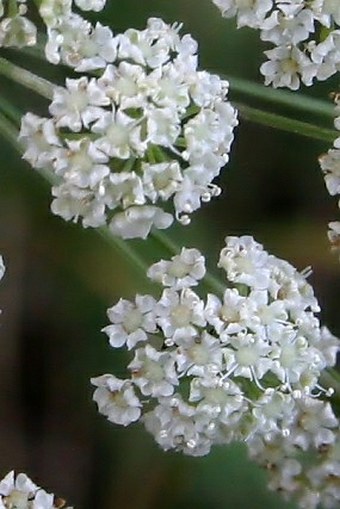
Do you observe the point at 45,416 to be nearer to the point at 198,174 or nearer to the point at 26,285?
the point at 26,285

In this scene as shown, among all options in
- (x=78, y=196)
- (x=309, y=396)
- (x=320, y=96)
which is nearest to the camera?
(x=78, y=196)

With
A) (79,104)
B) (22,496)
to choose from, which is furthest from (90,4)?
(22,496)

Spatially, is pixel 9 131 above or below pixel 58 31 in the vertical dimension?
below

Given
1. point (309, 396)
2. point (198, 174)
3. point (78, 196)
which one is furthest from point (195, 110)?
point (309, 396)

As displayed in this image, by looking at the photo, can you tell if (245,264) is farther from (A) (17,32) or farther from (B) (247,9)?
(A) (17,32)

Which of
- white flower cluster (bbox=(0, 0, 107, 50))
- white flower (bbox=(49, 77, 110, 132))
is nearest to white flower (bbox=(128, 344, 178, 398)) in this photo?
white flower (bbox=(49, 77, 110, 132))

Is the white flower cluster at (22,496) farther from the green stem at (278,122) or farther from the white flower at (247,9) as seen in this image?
the white flower at (247,9)

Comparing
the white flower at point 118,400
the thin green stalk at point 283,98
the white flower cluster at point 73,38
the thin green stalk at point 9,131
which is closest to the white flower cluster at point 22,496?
the white flower at point 118,400

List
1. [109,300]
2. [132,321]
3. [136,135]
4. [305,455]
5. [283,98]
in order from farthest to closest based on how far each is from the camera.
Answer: [109,300]
[305,455]
[283,98]
[132,321]
[136,135]
